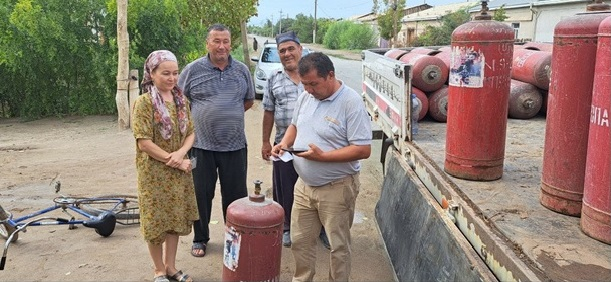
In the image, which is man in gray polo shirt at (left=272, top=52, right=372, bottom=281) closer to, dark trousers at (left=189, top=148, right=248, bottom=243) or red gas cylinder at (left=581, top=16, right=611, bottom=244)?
dark trousers at (left=189, top=148, right=248, bottom=243)

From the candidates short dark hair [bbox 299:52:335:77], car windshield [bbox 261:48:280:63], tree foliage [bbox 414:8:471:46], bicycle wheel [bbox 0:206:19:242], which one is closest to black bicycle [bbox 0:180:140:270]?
bicycle wheel [bbox 0:206:19:242]

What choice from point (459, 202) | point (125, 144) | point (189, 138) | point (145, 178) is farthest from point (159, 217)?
point (125, 144)

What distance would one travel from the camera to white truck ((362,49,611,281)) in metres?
2.01

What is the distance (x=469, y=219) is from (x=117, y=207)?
3.60 metres

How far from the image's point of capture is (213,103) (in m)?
4.00

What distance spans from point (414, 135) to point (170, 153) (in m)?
1.93

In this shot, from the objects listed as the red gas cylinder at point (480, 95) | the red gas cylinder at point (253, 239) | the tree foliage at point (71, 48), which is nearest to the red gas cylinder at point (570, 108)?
the red gas cylinder at point (480, 95)

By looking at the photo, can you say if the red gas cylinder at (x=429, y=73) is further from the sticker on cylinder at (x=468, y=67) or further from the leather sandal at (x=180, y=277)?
the leather sandal at (x=180, y=277)

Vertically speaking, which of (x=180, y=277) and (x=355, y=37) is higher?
(x=355, y=37)

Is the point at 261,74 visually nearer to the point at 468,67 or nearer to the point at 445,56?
the point at 445,56

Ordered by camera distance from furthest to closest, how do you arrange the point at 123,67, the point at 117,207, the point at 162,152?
the point at 123,67, the point at 117,207, the point at 162,152

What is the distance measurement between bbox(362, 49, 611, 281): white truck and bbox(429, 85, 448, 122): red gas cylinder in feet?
0.40

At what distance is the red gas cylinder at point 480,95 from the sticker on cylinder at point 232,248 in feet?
4.31

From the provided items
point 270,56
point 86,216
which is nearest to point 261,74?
point 270,56
